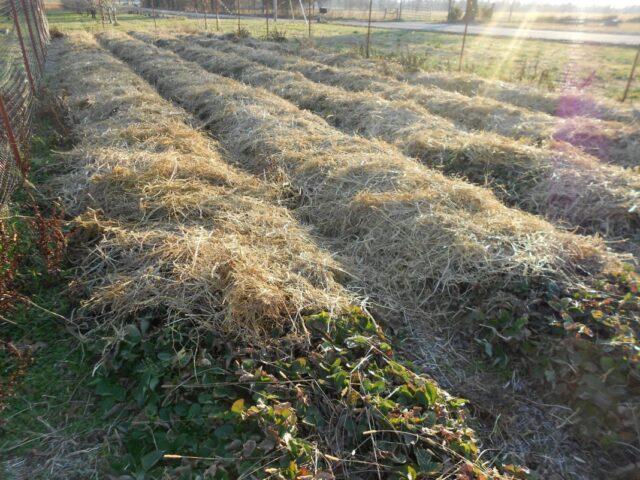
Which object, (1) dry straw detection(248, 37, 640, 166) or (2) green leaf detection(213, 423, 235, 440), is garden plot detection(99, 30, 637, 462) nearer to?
(2) green leaf detection(213, 423, 235, 440)

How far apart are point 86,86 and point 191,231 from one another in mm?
6391

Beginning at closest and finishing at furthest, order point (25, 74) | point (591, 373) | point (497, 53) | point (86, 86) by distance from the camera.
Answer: point (591, 373) → point (25, 74) → point (86, 86) → point (497, 53)

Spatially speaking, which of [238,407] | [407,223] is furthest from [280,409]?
[407,223]

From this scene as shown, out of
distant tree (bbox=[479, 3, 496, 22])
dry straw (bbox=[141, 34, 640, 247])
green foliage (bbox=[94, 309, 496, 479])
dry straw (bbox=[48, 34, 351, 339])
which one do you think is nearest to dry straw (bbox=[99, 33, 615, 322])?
dry straw (bbox=[48, 34, 351, 339])

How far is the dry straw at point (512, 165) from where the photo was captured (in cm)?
422

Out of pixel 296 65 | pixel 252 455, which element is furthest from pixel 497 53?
pixel 252 455

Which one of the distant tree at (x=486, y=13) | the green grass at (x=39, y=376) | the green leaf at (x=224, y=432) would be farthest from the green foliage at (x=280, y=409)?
the distant tree at (x=486, y=13)

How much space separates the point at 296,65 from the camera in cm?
1051

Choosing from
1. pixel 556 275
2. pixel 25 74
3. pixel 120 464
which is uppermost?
pixel 25 74

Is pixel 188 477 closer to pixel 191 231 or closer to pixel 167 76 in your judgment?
pixel 191 231

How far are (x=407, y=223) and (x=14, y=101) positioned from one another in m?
5.25

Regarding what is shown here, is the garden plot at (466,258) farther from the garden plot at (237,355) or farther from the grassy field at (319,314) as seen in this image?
the garden plot at (237,355)

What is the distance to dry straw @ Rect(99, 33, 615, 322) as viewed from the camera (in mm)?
3146

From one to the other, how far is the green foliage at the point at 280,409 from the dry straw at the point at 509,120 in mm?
4695
